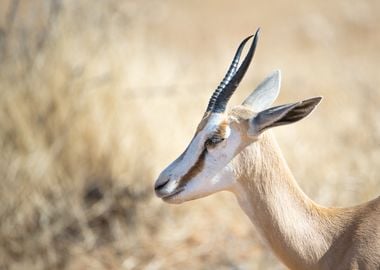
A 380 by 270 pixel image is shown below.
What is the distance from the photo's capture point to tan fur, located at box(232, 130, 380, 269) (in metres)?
4.46

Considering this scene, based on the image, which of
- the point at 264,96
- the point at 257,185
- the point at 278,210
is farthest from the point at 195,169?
the point at 264,96

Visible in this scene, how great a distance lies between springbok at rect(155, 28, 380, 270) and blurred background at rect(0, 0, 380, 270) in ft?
6.76

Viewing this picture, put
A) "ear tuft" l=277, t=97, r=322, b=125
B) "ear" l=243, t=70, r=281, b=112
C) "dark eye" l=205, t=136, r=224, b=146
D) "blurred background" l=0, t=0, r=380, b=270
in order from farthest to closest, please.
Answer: "blurred background" l=0, t=0, r=380, b=270, "ear" l=243, t=70, r=281, b=112, "dark eye" l=205, t=136, r=224, b=146, "ear tuft" l=277, t=97, r=322, b=125

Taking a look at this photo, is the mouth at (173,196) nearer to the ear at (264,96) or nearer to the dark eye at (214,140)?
the dark eye at (214,140)

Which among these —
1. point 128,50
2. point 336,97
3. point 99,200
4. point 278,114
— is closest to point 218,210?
point 99,200

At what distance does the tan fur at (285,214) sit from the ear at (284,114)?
16 centimetres

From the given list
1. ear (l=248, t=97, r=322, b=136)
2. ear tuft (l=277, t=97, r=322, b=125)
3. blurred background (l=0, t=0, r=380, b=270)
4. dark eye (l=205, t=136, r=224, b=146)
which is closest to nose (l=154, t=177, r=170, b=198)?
dark eye (l=205, t=136, r=224, b=146)

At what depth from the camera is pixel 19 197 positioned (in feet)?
23.7

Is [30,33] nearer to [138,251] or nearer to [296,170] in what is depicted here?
[138,251]

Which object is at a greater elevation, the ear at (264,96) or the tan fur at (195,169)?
the ear at (264,96)

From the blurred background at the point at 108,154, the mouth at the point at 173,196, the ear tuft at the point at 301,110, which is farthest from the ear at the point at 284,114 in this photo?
the blurred background at the point at 108,154

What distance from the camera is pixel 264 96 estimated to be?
4.74 m

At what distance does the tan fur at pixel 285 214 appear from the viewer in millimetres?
4461

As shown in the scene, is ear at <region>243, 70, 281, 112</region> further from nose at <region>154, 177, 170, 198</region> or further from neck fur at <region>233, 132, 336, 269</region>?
nose at <region>154, 177, 170, 198</region>
